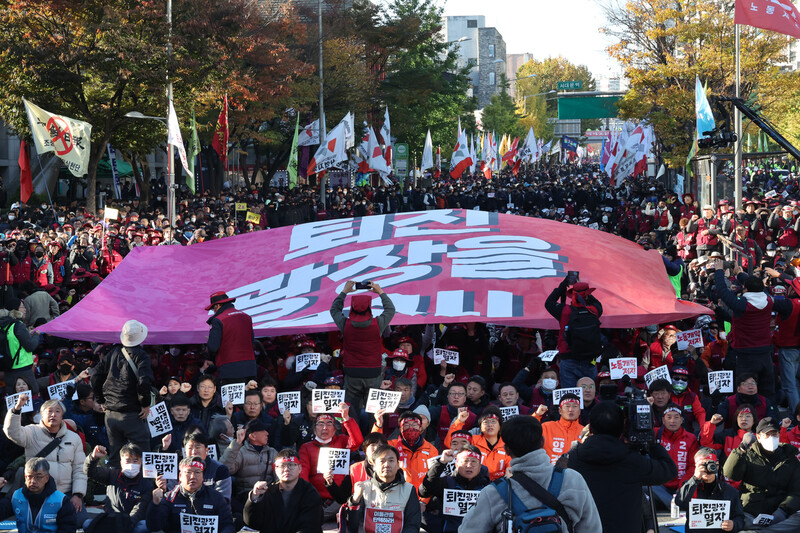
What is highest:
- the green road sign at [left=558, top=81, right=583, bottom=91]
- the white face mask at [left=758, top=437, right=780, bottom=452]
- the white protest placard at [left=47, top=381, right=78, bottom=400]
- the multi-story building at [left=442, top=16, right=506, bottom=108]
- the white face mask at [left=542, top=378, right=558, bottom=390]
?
the multi-story building at [left=442, top=16, right=506, bottom=108]

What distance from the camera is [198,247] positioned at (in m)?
15.4

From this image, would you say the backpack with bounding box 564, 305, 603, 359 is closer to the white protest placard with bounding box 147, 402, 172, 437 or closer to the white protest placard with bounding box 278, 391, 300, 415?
the white protest placard with bounding box 278, 391, 300, 415

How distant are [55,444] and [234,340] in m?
2.44

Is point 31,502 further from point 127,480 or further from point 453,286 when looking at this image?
point 453,286

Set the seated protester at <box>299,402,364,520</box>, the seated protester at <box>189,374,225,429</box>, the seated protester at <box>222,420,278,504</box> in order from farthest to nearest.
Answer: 1. the seated protester at <box>189,374,225,429</box>
2. the seated protester at <box>222,420,278,504</box>
3. the seated protester at <box>299,402,364,520</box>

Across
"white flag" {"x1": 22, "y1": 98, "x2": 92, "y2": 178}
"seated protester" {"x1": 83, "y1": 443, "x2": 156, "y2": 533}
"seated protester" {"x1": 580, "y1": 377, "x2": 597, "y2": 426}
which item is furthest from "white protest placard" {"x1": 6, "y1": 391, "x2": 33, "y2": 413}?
"white flag" {"x1": 22, "y1": 98, "x2": 92, "y2": 178}

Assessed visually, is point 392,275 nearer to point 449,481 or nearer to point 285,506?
point 449,481

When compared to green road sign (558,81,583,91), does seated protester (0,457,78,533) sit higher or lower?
lower

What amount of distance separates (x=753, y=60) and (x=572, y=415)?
91.7 feet

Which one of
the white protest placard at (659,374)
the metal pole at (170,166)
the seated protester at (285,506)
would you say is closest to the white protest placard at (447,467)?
the seated protester at (285,506)

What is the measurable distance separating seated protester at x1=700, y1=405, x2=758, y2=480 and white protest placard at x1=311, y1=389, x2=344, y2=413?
10.9 ft

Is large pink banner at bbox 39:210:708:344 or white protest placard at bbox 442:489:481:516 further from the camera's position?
large pink banner at bbox 39:210:708:344

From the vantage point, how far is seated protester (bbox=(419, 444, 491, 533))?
7.50m

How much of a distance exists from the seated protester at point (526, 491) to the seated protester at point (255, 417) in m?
4.55
